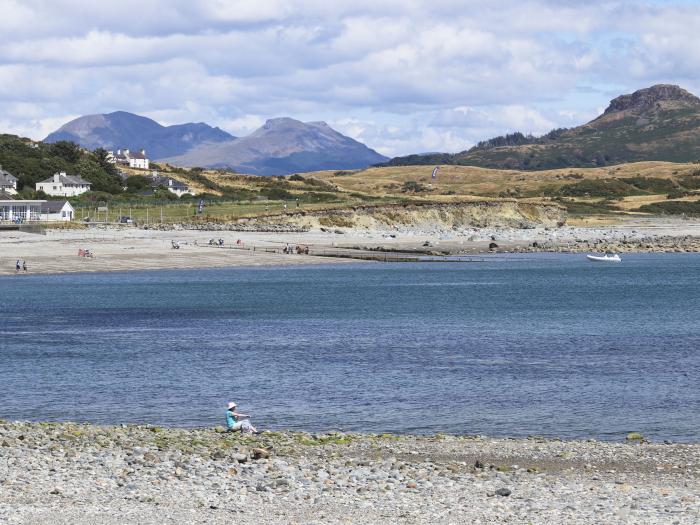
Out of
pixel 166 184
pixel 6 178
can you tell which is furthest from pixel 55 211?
pixel 166 184

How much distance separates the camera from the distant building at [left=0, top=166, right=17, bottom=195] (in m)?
144

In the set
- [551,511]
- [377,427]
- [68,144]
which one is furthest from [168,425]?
[68,144]

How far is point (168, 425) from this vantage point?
95.2 ft

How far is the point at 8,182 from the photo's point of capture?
14725 centimetres

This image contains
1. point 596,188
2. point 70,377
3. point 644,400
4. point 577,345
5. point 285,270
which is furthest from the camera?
point 596,188

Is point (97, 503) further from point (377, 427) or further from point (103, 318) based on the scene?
point (103, 318)

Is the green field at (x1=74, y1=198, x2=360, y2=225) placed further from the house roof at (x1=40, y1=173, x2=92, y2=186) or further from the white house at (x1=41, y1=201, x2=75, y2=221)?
the house roof at (x1=40, y1=173, x2=92, y2=186)

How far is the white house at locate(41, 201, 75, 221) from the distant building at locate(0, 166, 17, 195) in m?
21.9

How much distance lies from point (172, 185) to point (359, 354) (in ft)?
419

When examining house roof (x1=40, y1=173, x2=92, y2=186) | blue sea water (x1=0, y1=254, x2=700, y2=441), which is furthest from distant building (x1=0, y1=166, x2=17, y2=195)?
blue sea water (x1=0, y1=254, x2=700, y2=441)

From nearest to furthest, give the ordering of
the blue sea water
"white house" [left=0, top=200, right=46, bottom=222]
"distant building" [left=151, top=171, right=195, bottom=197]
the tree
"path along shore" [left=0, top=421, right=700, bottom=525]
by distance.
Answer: "path along shore" [left=0, top=421, right=700, bottom=525], the blue sea water, "white house" [left=0, top=200, right=46, bottom=222], the tree, "distant building" [left=151, top=171, right=195, bottom=197]

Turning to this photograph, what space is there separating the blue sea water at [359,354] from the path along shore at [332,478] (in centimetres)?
349

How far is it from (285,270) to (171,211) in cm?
4236

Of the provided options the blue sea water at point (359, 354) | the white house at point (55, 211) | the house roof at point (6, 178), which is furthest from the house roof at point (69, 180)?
the blue sea water at point (359, 354)
